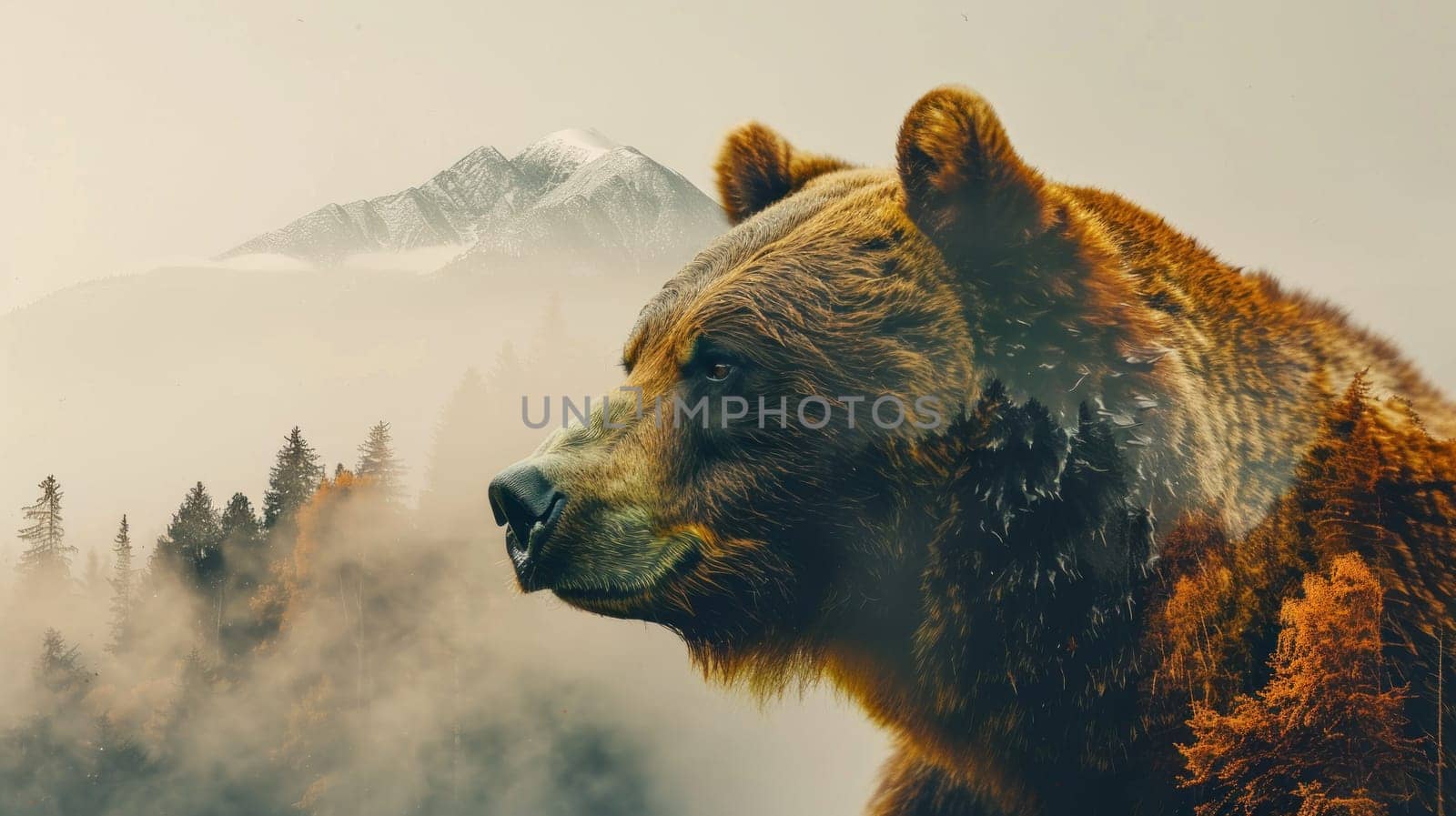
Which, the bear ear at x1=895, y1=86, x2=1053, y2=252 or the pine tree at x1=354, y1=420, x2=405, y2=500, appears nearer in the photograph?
the bear ear at x1=895, y1=86, x2=1053, y2=252

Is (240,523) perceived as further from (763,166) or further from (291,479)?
(763,166)

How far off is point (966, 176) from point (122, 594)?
1288 cm

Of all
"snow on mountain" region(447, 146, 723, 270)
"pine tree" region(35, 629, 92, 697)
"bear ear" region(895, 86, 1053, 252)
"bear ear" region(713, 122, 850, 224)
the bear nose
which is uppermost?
"snow on mountain" region(447, 146, 723, 270)

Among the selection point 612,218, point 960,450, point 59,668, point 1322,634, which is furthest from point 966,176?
point 59,668

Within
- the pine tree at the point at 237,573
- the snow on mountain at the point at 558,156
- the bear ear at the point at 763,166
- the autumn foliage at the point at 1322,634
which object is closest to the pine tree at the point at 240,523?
the pine tree at the point at 237,573

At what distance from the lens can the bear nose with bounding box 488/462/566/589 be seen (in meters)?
1.92

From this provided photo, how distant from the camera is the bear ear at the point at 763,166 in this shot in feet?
8.85

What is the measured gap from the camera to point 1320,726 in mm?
1632

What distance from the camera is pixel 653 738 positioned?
12.1 m

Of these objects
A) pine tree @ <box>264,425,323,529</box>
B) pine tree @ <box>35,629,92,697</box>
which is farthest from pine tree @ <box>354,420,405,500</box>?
pine tree @ <box>35,629,92,697</box>

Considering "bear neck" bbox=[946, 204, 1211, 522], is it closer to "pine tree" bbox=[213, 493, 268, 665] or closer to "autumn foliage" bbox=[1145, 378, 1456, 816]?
"autumn foliage" bbox=[1145, 378, 1456, 816]

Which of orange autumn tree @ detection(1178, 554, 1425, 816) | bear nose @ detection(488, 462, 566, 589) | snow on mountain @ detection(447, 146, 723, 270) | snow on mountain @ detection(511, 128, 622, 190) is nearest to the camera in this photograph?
orange autumn tree @ detection(1178, 554, 1425, 816)

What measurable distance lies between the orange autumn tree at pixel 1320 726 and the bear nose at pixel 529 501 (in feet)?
4.64

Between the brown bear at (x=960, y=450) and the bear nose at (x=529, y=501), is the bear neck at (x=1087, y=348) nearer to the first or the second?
the brown bear at (x=960, y=450)
